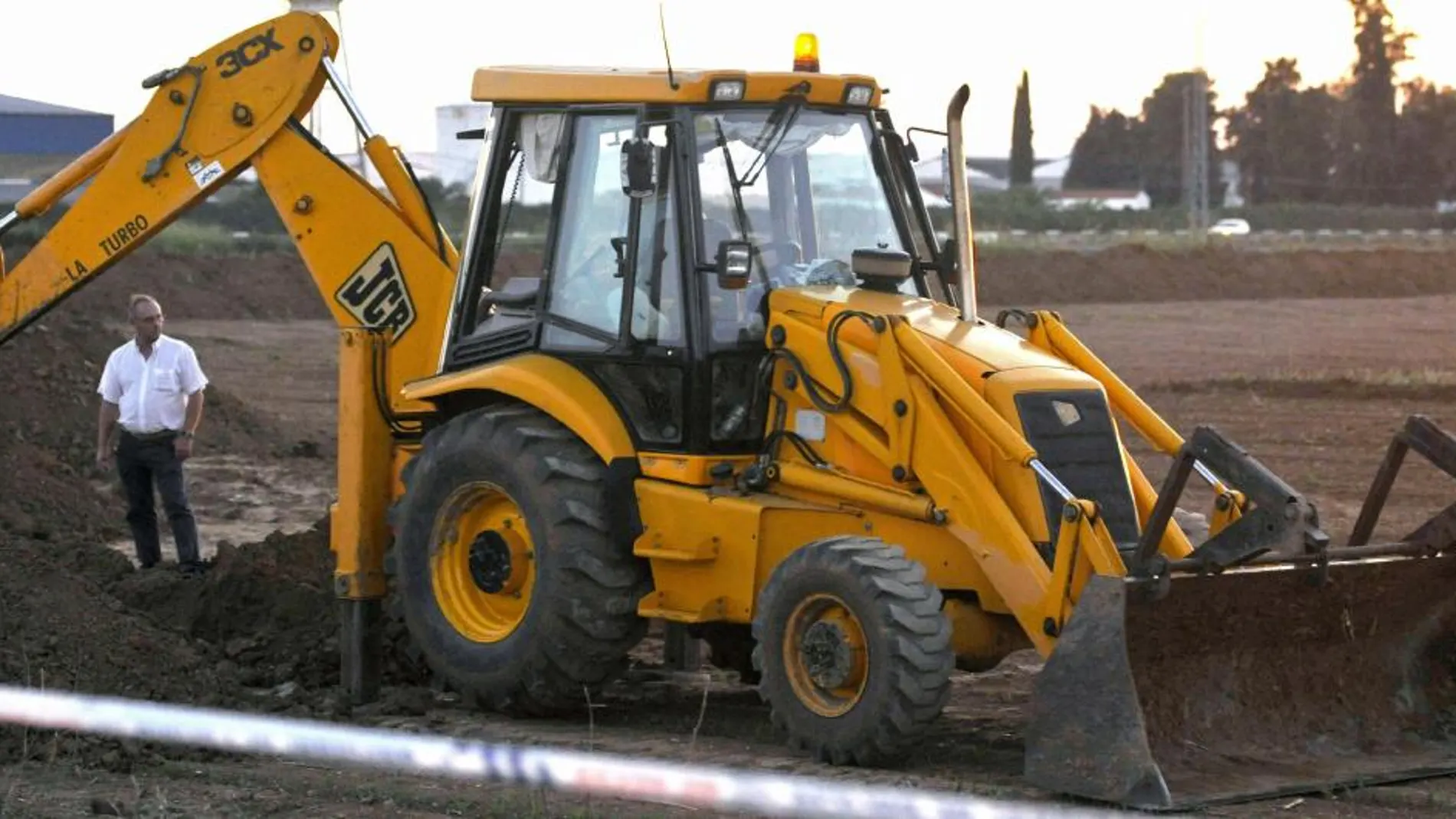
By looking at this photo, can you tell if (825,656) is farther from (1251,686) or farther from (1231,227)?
(1231,227)

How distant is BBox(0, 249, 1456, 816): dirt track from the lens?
7.94 m

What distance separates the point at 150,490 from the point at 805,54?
16.7ft

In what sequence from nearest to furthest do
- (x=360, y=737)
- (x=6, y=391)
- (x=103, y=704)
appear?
(x=360, y=737)
(x=103, y=704)
(x=6, y=391)

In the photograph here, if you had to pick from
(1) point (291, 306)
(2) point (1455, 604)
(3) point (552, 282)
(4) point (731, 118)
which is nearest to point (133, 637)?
(3) point (552, 282)

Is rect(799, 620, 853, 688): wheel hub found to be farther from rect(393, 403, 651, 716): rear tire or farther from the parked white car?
the parked white car

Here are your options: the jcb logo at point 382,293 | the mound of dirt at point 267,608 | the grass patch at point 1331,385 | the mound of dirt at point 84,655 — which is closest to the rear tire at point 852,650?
the mound of dirt at point 84,655

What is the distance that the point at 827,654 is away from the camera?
812cm

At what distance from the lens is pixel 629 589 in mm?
9062

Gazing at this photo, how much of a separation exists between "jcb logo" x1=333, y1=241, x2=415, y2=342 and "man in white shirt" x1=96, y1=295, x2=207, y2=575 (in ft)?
8.19

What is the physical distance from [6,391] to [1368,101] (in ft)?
239

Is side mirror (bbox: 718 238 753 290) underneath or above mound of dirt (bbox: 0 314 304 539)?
above

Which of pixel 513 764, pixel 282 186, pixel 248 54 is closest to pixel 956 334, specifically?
pixel 282 186

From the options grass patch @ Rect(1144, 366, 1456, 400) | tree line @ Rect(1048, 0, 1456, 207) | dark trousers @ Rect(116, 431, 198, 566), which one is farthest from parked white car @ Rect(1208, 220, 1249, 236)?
dark trousers @ Rect(116, 431, 198, 566)

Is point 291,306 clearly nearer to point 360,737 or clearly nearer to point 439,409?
point 439,409
